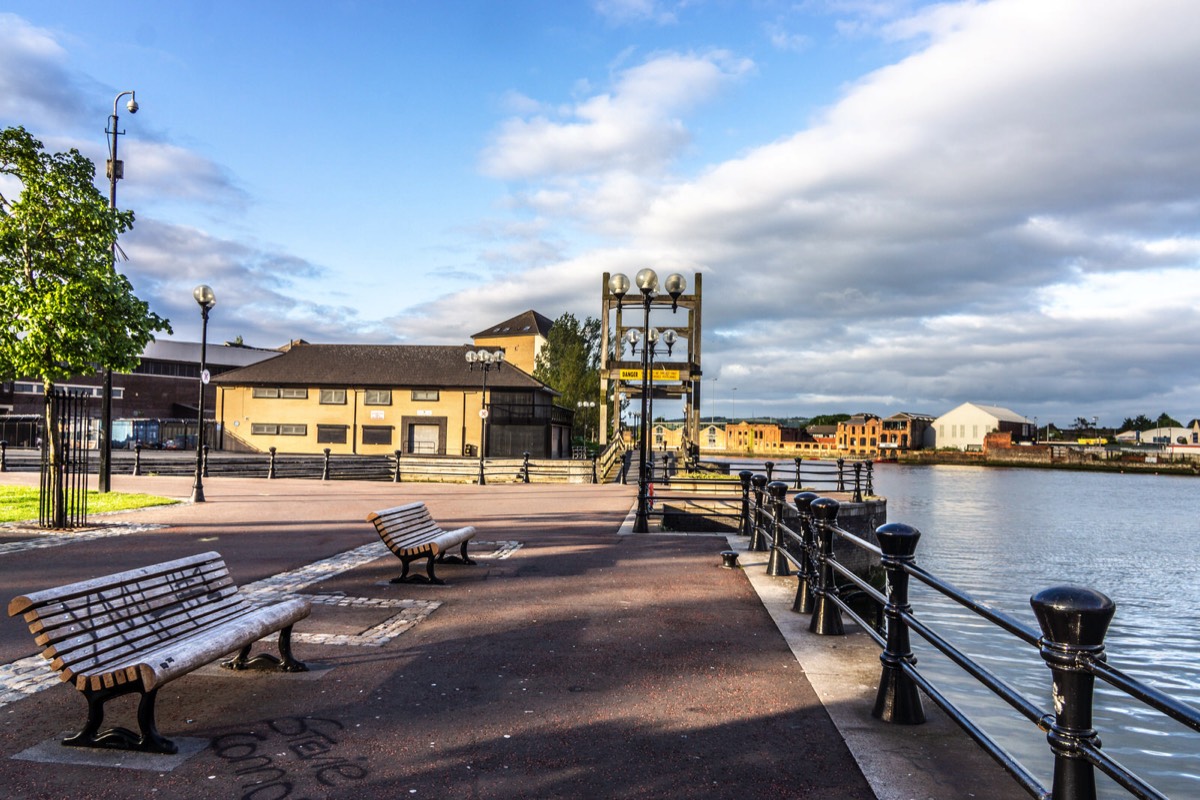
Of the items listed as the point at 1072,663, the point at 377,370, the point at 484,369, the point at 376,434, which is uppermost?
the point at 377,370

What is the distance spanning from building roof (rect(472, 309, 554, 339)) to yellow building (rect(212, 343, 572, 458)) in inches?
1503

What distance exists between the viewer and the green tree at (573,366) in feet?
208

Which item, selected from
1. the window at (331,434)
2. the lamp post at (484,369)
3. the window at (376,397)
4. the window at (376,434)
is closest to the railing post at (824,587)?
the lamp post at (484,369)

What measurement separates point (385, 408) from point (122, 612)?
4656 centimetres

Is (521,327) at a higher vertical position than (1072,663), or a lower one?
higher

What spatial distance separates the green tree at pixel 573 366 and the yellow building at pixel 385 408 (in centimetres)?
1164

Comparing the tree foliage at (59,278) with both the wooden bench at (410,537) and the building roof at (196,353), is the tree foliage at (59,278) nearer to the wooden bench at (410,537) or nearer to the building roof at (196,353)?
the wooden bench at (410,537)

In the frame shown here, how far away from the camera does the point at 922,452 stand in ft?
518

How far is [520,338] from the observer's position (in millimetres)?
89250

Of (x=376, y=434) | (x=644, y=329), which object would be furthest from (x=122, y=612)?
(x=376, y=434)

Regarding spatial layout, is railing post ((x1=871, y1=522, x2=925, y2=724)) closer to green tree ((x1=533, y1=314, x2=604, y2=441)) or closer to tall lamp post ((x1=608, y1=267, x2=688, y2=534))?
tall lamp post ((x1=608, y1=267, x2=688, y2=534))

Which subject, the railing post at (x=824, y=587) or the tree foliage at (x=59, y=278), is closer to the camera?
the railing post at (x=824, y=587)

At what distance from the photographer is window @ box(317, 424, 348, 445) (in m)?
49.9

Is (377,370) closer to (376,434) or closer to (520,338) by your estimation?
(376,434)
